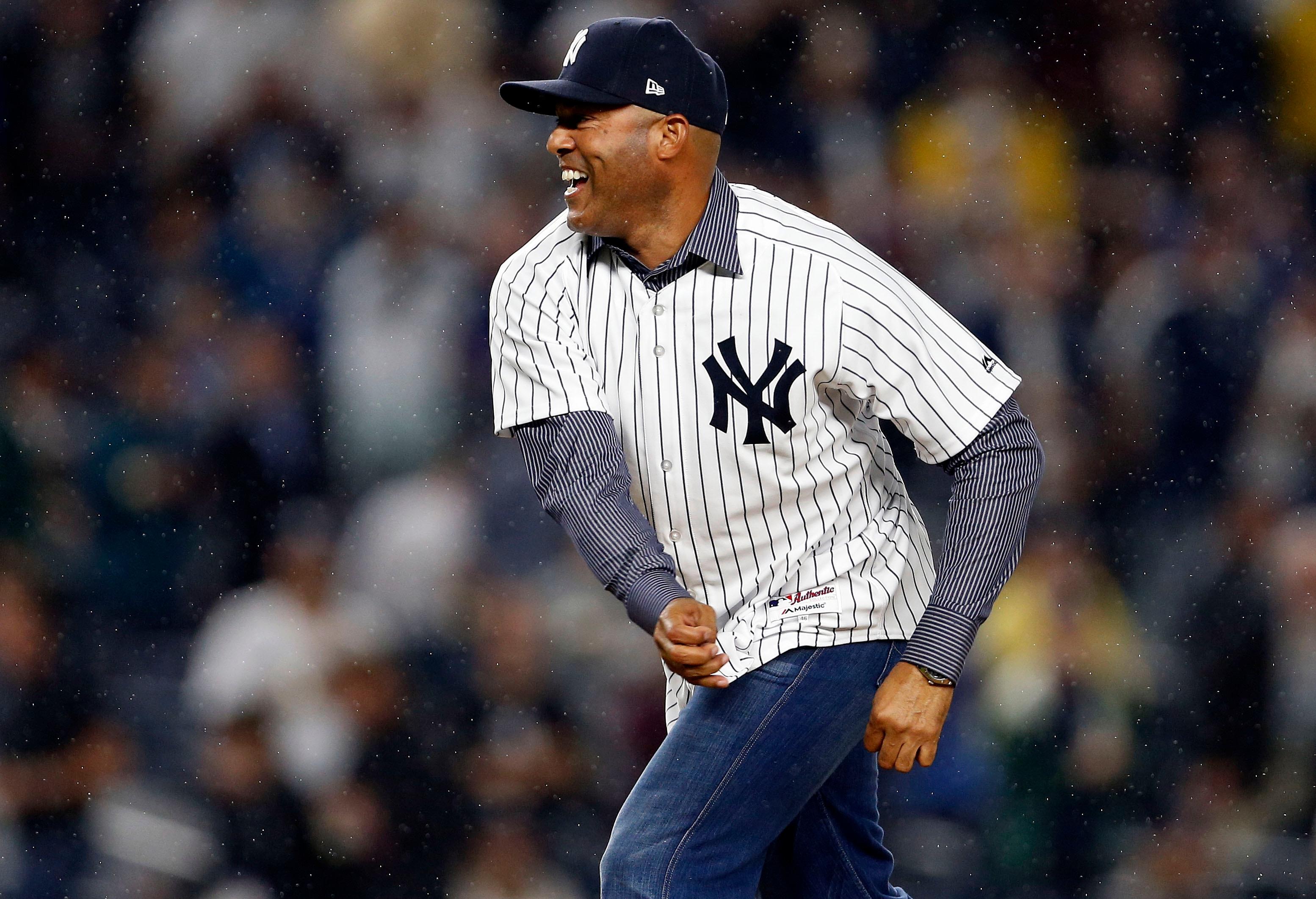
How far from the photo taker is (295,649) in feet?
10.2

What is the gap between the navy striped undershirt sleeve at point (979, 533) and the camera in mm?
1675

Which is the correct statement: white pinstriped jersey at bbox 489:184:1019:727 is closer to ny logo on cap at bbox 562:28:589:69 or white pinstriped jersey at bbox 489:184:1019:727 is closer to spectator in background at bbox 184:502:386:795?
ny logo on cap at bbox 562:28:589:69

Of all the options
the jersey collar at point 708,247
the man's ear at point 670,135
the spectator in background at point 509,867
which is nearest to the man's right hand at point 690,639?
→ the jersey collar at point 708,247

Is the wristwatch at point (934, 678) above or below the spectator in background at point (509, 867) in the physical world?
above

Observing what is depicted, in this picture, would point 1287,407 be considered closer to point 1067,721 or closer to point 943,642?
point 1067,721

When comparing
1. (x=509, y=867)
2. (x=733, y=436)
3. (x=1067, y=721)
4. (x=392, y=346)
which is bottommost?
(x=509, y=867)

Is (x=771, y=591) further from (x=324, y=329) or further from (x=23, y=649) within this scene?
(x=23, y=649)

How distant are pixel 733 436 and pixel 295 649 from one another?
1.65m

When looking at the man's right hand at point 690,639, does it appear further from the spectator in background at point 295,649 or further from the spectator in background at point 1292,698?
the spectator in background at point 1292,698

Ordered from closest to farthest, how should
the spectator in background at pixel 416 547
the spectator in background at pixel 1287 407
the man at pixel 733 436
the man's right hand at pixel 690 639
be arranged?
1. the man's right hand at pixel 690 639
2. the man at pixel 733 436
3. the spectator in background at pixel 1287 407
4. the spectator in background at pixel 416 547

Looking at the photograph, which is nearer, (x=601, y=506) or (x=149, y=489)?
(x=601, y=506)

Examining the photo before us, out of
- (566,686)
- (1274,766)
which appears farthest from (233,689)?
(1274,766)

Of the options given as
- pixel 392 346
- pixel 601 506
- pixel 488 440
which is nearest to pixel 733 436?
pixel 601 506

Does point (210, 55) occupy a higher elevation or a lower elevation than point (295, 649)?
higher
